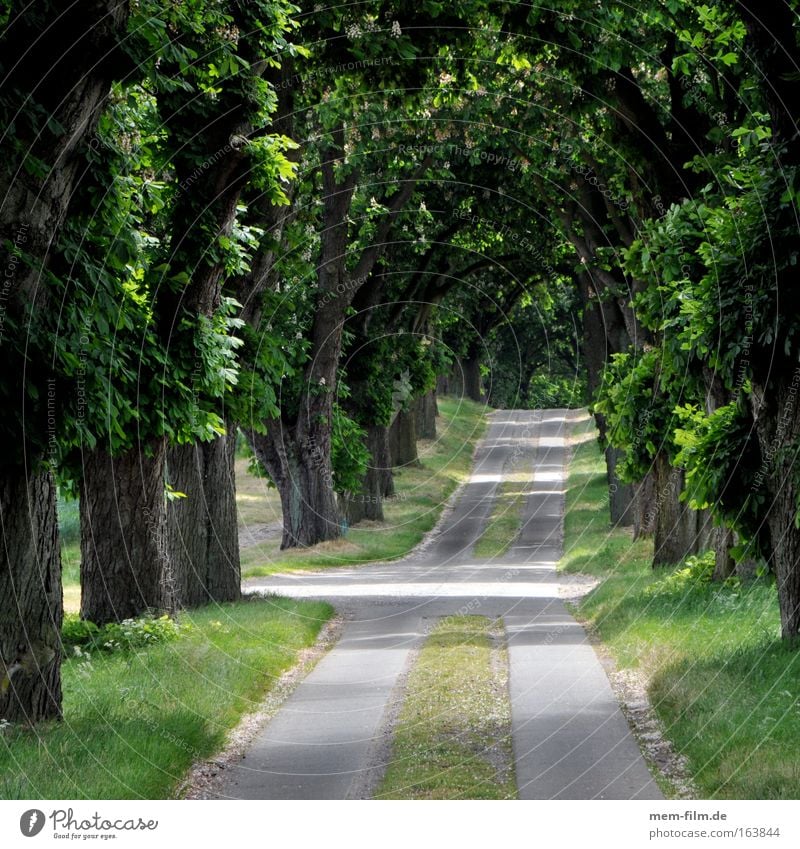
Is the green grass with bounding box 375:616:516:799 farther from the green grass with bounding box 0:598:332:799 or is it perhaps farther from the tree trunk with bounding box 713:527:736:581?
the tree trunk with bounding box 713:527:736:581

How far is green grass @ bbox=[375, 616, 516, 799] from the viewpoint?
29.2 feet

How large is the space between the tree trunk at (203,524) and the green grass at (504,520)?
52.3ft

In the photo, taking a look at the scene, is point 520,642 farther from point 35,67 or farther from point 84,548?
point 35,67

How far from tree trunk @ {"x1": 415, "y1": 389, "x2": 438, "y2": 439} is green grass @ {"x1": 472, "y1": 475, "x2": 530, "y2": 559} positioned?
6.58 metres

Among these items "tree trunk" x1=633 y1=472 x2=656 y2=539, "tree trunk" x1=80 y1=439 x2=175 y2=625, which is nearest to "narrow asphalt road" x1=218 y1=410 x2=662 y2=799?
"tree trunk" x1=633 y1=472 x2=656 y2=539

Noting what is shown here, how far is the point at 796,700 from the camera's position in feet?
32.3

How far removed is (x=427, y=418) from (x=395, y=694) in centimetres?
5029

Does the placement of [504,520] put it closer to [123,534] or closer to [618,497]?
[618,497]

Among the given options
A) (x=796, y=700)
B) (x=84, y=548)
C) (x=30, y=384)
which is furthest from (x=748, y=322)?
(x=84, y=548)

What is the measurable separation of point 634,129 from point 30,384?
1092 cm

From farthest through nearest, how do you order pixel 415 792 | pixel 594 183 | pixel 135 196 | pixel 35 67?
pixel 594 183, pixel 135 196, pixel 35 67, pixel 415 792

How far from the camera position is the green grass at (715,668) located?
8.55m

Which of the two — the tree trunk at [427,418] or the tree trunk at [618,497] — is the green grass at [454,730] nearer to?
the tree trunk at [618,497]

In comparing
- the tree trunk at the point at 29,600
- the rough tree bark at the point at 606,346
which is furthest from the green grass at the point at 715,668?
the rough tree bark at the point at 606,346
